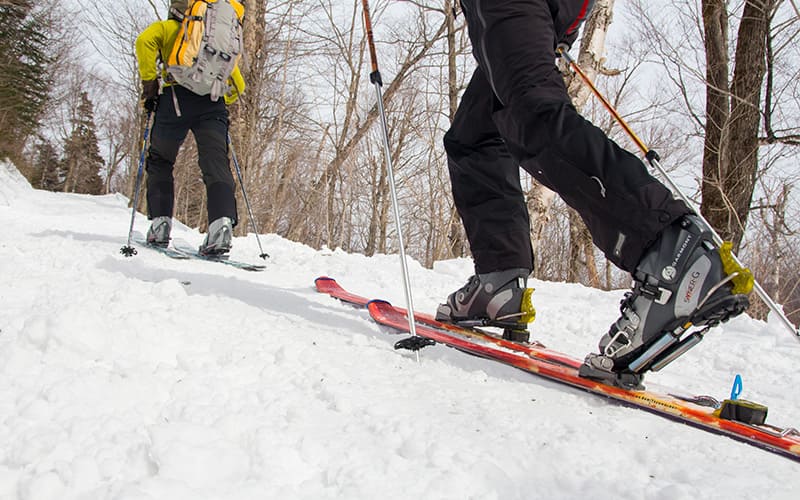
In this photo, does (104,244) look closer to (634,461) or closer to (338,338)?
(338,338)

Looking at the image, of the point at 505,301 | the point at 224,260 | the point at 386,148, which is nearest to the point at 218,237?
the point at 224,260

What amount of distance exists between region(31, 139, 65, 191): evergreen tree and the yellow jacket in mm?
42687

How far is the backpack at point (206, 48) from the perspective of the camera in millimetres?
3391

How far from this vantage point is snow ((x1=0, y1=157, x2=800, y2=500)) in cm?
80

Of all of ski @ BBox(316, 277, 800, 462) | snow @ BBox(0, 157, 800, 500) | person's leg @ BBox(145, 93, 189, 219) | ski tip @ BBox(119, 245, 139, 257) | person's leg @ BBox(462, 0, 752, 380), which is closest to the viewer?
snow @ BBox(0, 157, 800, 500)

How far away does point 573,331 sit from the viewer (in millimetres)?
2840

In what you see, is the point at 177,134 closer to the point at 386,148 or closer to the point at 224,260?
the point at 224,260

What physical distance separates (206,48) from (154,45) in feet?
1.38

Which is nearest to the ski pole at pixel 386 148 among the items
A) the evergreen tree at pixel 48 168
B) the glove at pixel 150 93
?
the glove at pixel 150 93

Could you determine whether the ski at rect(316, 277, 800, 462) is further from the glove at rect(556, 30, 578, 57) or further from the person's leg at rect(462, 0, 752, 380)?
the glove at rect(556, 30, 578, 57)

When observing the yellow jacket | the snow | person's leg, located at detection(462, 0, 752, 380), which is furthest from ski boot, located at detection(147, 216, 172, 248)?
person's leg, located at detection(462, 0, 752, 380)

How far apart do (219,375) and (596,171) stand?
1.14 meters

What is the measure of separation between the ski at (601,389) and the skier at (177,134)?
1.94m

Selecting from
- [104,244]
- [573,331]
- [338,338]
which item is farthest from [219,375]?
[104,244]
